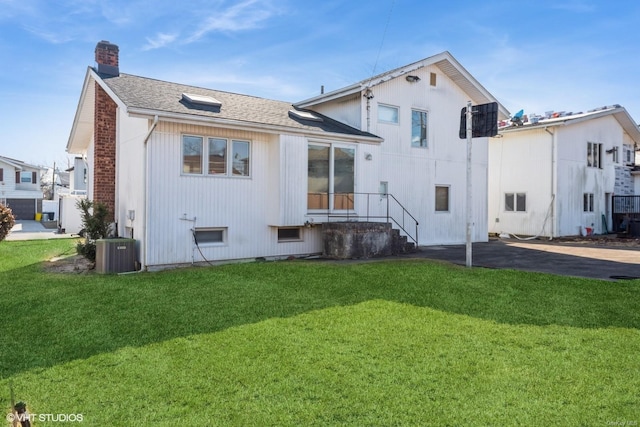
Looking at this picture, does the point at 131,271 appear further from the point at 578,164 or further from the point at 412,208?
the point at 578,164

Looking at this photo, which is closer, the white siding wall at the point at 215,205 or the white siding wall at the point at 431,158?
the white siding wall at the point at 215,205

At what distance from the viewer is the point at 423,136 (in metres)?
16.0

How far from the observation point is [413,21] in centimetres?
1500

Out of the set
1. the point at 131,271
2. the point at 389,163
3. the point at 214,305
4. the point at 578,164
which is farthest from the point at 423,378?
the point at 578,164

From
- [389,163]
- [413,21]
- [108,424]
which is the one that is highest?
[413,21]

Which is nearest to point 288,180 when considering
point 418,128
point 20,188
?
point 418,128

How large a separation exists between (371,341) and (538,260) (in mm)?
8296

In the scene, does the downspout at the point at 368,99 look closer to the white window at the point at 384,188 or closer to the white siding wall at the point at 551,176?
the white window at the point at 384,188

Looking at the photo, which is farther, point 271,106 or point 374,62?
point 374,62

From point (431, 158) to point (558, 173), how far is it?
7280 millimetres

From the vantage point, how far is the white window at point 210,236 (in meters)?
11.1

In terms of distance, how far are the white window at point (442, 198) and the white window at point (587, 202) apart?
8855 mm

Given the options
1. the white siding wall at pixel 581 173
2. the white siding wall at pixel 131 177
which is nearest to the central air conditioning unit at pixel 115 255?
the white siding wall at pixel 131 177

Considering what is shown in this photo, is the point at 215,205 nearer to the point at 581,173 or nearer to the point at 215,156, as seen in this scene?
the point at 215,156
